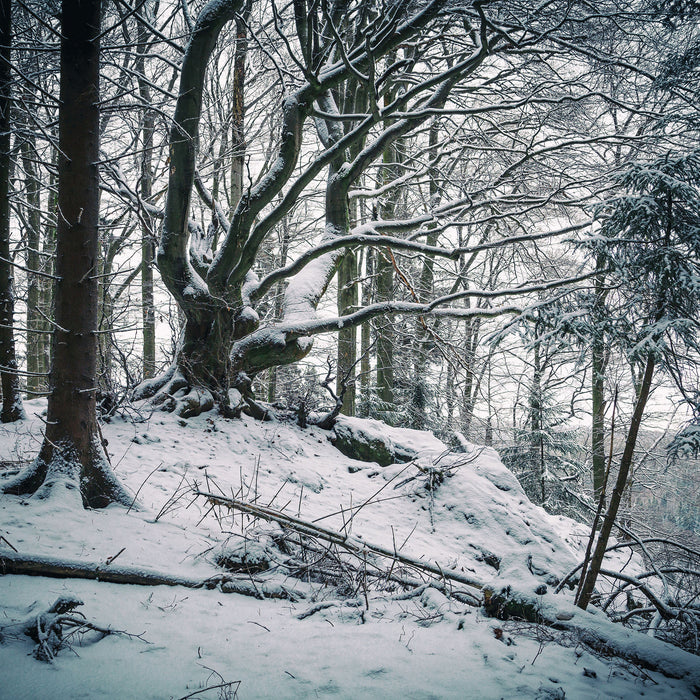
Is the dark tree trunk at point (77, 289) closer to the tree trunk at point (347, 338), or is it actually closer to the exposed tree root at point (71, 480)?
the exposed tree root at point (71, 480)

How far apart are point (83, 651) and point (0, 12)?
5.98 m

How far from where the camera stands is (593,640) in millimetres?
2271

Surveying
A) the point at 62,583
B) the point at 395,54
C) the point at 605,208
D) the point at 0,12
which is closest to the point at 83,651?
the point at 62,583

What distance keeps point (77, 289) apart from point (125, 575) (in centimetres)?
219

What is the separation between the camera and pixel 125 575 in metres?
2.42

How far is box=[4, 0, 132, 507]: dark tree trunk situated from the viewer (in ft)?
11.0

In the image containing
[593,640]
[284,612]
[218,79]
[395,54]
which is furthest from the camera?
[395,54]

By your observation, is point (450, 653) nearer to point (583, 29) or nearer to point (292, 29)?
point (583, 29)

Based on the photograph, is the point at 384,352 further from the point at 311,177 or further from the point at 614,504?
the point at 614,504

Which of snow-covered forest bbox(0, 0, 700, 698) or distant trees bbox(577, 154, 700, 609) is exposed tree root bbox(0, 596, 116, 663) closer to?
snow-covered forest bbox(0, 0, 700, 698)

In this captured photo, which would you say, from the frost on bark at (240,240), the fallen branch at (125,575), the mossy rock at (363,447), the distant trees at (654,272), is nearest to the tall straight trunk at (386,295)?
the mossy rock at (363,447)

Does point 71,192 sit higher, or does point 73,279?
point 71,192

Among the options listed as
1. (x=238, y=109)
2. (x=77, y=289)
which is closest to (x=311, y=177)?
(x=238, y=109)

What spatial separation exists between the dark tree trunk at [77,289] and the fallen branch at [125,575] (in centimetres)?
100
